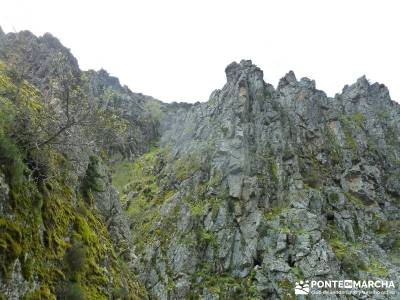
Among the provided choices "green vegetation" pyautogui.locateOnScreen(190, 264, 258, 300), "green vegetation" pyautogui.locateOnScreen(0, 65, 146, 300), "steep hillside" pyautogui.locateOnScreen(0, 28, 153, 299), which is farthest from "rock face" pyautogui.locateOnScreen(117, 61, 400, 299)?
"green vegetation" pyautogui.locateOnScreen(0, 65, 146, 300)

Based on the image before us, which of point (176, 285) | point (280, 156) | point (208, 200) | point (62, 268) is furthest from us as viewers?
point (280, 156)

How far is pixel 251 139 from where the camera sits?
61.1 meters

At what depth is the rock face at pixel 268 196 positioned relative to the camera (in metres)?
43.9

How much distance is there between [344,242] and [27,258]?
1866 inches

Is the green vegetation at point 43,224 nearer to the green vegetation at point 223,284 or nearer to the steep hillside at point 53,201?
the steep hillside at point 53,201

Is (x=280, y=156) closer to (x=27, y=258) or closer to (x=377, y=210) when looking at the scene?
(x=377, y=210)

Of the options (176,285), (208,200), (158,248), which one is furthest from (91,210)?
(208,200)

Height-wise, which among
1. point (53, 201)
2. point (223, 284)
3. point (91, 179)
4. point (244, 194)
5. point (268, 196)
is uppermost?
point (268, 196)

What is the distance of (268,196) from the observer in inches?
2101

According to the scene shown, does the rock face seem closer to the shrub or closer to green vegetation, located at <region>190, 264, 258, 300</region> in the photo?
green vegetation, located at <region>190, 264, 258, 300</region>

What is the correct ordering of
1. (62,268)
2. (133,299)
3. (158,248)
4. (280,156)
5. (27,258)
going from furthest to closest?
(280,156) < (158,248) < (133,299) < (62,268) < (27,258)

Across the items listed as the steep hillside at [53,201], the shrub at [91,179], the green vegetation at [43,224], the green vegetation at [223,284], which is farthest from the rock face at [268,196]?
the green vegetation at [43,224]

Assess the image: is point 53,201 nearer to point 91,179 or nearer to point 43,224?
point 43,224

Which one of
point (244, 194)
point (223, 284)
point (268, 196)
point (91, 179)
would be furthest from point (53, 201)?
point (268, 196)
